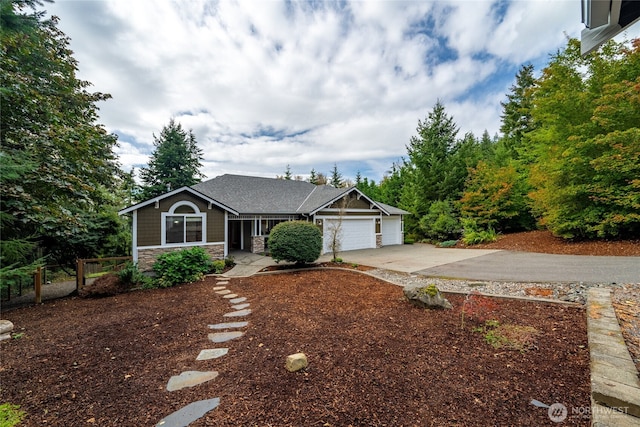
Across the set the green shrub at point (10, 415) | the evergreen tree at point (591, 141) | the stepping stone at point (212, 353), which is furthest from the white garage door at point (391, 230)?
the green shrub at point (10, 415)

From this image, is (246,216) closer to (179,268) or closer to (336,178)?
(179,268)

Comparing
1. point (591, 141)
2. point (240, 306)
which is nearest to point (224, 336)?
point (240, 306)

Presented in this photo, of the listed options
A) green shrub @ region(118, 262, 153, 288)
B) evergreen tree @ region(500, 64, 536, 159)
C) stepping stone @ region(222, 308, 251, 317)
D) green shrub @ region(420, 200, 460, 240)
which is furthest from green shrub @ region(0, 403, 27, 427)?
evergreen tree @ region(500, 64, 536, 159)

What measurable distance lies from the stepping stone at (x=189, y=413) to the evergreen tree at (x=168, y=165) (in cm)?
2420

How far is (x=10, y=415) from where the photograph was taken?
2.30 m

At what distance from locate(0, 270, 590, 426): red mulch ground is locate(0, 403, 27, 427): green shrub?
0.07 m

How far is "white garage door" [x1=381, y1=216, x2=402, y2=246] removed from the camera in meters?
17.1

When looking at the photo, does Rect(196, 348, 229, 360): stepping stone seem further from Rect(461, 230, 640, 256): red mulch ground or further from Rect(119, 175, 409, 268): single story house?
Rect(461, 230, 640, 256): red mulch ground

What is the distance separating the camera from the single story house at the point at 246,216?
941 centimetres

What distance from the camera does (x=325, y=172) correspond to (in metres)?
35.9

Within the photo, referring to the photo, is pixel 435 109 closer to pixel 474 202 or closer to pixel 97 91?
pixel 474 202

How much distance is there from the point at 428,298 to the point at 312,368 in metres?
2.68

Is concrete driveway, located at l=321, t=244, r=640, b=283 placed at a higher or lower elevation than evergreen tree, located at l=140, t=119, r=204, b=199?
lower

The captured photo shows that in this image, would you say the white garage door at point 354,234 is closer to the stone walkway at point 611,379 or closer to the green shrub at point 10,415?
A: the stone walkway at point 611,379
